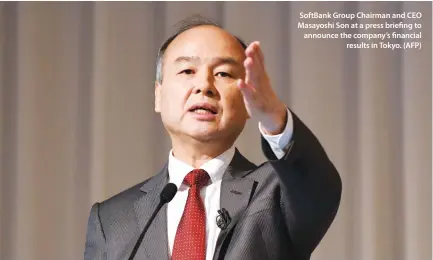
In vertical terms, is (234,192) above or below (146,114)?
Result: below

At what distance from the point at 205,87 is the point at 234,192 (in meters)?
0.21

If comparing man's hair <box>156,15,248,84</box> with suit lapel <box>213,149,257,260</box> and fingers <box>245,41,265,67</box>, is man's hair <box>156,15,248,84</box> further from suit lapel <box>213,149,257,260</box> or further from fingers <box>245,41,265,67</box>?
fingers <box>245,41,265,67</box>

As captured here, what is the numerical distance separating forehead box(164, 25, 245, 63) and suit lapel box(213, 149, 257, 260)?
0.22 metres

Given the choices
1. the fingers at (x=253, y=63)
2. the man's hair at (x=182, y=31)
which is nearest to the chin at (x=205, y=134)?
the man's hair at (x=182, y=31)

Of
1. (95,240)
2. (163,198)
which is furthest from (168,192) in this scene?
(95,240)

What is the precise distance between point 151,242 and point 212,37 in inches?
17.0

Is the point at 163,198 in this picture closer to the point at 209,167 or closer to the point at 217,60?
the point at 209,167

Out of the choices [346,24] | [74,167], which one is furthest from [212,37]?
[74,167]

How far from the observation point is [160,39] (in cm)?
219

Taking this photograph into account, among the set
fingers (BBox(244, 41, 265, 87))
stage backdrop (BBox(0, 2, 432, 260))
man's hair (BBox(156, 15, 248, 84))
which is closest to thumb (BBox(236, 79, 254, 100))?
fingers (BBox(244, 41, 265, 87))

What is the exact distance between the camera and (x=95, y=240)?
1.43 m

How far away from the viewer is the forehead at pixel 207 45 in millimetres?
1426

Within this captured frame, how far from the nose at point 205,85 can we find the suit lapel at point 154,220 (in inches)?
8.0

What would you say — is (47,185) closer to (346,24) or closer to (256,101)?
(346,24)
